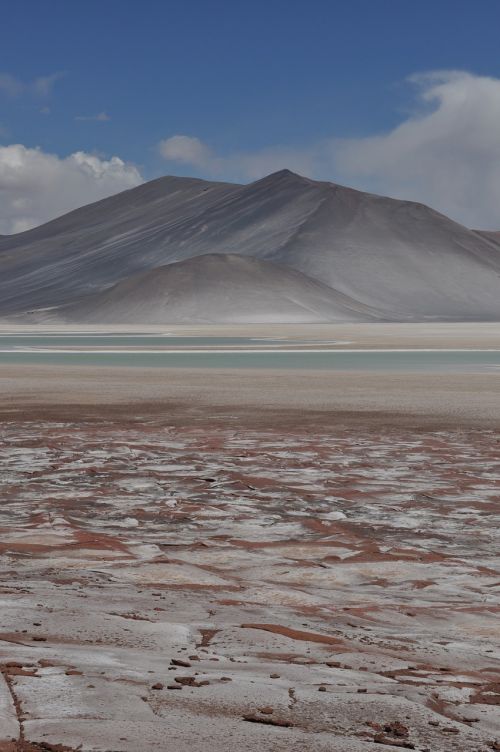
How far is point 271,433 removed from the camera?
16.7 meters

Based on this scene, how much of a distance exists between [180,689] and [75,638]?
40.5 inches

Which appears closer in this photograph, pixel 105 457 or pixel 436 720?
pixel 436 720

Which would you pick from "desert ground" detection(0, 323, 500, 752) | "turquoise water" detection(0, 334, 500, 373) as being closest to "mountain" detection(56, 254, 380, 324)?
"turquoise water" detection(0, 334, 500, 373)

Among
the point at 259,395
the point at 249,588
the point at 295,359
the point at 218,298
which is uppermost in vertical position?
the point at 218,298

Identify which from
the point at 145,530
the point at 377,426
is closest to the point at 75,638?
the point at 145,530

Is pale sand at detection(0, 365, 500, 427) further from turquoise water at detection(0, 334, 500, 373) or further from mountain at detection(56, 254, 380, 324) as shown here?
mountain at detection(56, 254, 380, 324)

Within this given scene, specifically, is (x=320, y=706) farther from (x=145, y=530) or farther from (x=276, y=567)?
(x=145, y=530)

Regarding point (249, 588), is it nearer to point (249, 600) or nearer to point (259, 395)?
point (249, 600)

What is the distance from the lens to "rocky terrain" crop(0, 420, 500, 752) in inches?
174

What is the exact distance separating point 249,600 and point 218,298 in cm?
16031

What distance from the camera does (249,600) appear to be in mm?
6945

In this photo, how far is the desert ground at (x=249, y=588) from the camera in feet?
14.6

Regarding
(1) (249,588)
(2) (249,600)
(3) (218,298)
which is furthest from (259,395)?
(3) (218,298)

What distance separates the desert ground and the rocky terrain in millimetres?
19
